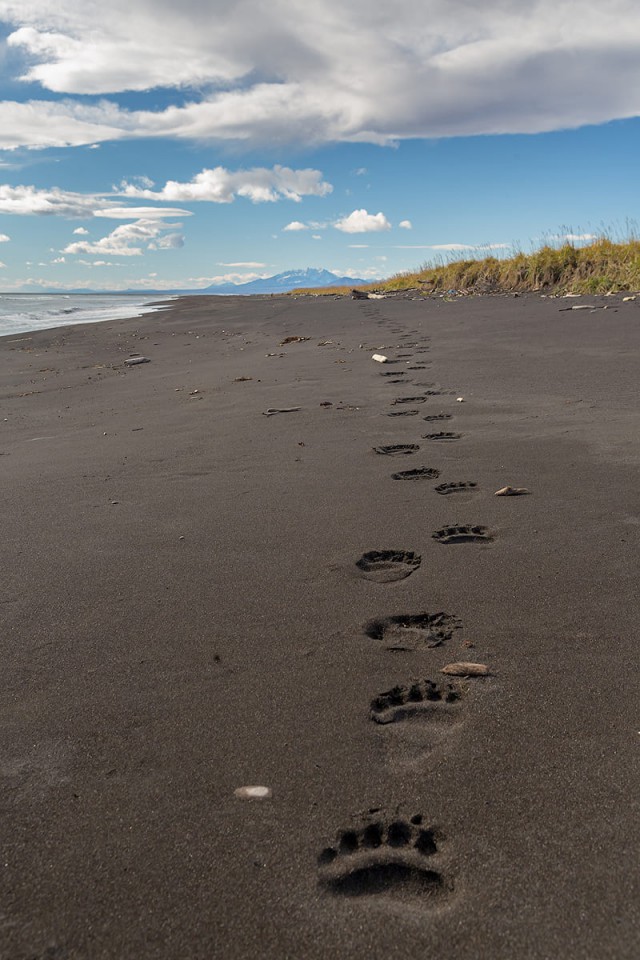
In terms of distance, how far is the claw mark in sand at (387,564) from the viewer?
233cm

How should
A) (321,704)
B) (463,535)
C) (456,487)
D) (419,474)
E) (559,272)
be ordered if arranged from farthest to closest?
(559,272)
(419,474)
(456,487)
(463,535)
(321,704)

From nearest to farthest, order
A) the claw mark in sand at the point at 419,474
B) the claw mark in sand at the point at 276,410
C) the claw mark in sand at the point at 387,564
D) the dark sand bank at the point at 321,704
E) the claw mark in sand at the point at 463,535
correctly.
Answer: the dark sand bank at the point at 321,704 → the claw mark in sand at the point at 387,564 → the claw mark in sand at the point at 463,535 → the claw mark in sand at the point at 419,474 → the claw mark in sand at the point at 276,410

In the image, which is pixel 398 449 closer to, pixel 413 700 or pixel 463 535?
pixel 463 535

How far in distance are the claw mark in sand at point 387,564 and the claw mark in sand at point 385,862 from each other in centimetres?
106

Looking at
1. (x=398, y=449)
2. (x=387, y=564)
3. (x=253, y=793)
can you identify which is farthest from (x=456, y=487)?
(x=253, y=793)

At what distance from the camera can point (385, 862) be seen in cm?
121

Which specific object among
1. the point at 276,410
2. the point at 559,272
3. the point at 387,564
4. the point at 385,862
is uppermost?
the point at 559,272

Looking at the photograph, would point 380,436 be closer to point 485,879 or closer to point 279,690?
point 279,690

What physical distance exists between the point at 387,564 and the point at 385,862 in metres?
1.26

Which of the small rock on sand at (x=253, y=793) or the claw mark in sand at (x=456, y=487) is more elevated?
the claw mark in sand at (x=456, y=487)

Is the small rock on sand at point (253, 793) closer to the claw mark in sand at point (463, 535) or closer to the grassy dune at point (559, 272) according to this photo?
the claw mark in sand at point (463, 535)

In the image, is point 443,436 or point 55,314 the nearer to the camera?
point 443,436

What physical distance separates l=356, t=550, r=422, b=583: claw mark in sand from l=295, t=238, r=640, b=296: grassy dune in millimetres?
11154

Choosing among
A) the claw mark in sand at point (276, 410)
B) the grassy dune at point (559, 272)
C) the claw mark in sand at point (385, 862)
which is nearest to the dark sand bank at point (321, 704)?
the claw mark in sand at point (385, 862)
